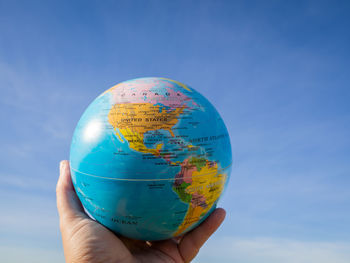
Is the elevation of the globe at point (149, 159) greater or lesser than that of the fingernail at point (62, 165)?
lesser

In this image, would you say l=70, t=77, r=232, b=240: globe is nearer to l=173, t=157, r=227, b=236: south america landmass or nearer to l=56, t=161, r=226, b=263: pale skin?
l=173, t=157, r=227, b=236: south america landmass

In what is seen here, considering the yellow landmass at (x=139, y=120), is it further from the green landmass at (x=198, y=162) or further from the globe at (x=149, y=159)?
the green landmass at (x=198, y=162)

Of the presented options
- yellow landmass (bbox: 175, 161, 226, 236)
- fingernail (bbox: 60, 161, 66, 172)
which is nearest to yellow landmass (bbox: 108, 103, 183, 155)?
yellow landmass (bbox: 175, 161, 226, 236)

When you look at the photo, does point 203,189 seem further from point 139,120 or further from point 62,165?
point 62,165

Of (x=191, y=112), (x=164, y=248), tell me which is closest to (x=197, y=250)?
(x=164, y=248)

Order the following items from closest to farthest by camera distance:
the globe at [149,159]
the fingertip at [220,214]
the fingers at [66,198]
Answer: the globe at [149,159] < the fingers at [66,198] < the fingertip at [220,214]

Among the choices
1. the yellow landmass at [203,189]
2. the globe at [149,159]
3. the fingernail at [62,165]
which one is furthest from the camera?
the fingernail at [62,165]

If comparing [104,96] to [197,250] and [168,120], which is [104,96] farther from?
[197,250]

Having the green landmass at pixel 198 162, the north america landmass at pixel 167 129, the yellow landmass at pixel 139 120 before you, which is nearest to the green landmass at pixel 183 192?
the north america landmass at pixel 167 129
